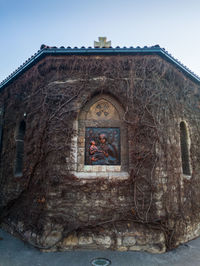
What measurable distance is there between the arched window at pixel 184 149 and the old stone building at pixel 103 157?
0.22 meters

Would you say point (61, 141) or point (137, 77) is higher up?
point (137, 77)

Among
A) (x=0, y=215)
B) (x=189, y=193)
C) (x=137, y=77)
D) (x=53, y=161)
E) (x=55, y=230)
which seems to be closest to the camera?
(x=55, y=230)

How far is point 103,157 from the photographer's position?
494cm

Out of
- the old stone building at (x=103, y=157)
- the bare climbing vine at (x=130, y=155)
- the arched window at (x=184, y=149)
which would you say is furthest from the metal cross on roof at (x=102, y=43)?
the arched window at (x=184, y=149)

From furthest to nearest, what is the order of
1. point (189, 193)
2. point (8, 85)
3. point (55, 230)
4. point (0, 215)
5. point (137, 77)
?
point (8, 85)
point (0, 215)
point (189, 193)
point (137, 77)
point (55, 230)

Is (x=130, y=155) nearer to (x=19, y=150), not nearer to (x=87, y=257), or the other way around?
(x=87, y=257)

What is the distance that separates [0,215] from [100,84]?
5.46m

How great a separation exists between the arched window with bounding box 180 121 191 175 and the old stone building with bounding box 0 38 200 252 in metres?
0.22

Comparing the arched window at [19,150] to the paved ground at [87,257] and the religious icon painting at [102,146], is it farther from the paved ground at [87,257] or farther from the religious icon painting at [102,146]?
the religious icon painting at [102,146]

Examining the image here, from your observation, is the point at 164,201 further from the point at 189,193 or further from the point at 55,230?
the point at 55,230

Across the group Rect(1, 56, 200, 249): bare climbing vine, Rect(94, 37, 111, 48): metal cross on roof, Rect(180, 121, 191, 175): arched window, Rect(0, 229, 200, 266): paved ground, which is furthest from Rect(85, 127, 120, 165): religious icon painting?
Rect(94, 37, 111, 48): metal cross on roof

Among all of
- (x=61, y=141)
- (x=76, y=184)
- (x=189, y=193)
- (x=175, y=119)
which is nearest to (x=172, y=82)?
(x=175, y=119)

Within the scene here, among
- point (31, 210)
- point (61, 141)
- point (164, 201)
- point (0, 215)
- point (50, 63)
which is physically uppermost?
point (50, 63)

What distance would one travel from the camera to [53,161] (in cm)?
483
